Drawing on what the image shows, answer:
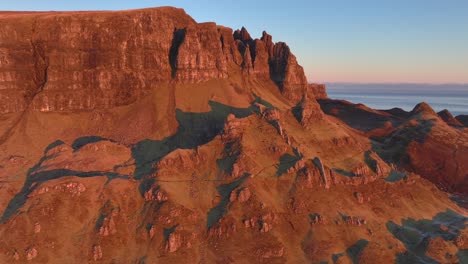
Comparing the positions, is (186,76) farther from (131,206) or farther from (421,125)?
(421,125)

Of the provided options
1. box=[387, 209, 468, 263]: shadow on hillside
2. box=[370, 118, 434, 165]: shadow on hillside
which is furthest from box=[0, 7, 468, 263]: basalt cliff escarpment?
box=[370, 118, 434, 165]: shadow on hillside

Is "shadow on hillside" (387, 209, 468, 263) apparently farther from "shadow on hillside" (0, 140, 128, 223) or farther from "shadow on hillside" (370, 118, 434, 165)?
"shadow on hillside" (370, 118, 434, 165)

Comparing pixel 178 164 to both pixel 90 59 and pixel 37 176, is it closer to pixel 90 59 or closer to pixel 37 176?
pixel 37 176

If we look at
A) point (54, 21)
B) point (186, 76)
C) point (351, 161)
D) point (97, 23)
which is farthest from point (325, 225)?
point (54, 21)

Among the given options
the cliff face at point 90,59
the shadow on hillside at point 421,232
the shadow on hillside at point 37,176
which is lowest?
the shadow on hillside at point 421,232

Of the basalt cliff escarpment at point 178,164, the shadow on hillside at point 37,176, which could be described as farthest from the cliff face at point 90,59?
the shadow on hillside at point 37,176

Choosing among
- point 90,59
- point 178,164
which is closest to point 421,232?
point 178,164

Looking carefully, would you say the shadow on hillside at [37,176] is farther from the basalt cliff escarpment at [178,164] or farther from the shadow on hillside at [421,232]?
the shadow on hillside at [421,232]
